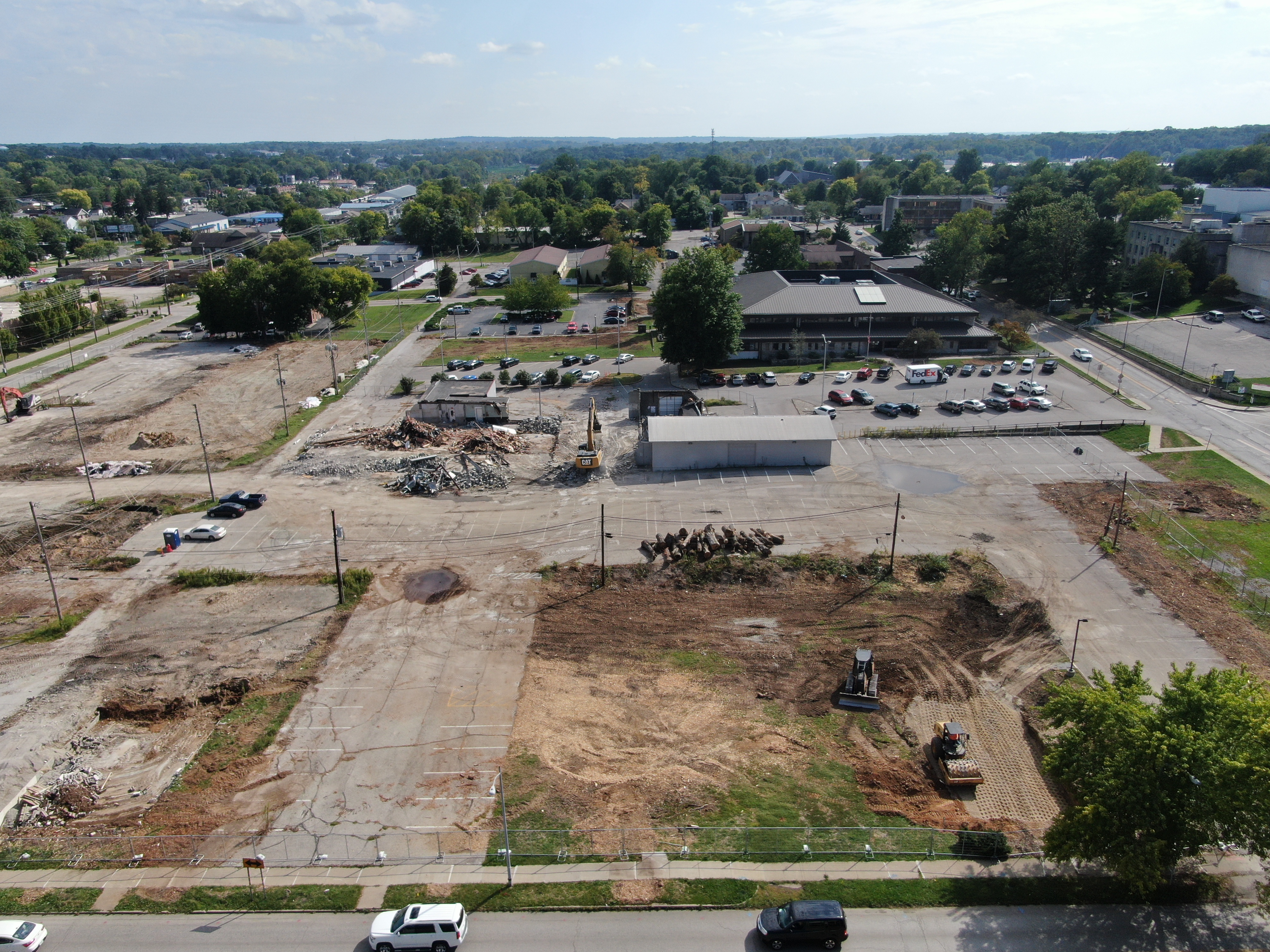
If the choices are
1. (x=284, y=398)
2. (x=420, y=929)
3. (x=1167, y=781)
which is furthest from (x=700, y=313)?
(x=420, y=929)

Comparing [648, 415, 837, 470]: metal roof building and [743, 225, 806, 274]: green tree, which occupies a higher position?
[743, 225, 806, 274]: green tree

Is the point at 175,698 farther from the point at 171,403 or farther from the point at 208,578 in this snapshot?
the point at 171,403

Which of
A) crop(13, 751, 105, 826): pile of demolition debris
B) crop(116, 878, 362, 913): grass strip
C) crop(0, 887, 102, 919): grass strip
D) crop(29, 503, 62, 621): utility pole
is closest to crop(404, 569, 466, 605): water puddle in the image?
crop(13, 751, 105, 826): pile of demolition debris

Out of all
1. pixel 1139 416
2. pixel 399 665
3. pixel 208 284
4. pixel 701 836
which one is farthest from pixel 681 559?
pixel 208 284

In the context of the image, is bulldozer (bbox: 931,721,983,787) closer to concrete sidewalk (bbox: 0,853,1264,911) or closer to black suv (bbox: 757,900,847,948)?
concrete sidewalk (bbox: 0,853,1264,911)

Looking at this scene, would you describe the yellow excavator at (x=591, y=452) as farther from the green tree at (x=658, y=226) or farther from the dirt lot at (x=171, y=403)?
the green tree at (x=658, y=226)

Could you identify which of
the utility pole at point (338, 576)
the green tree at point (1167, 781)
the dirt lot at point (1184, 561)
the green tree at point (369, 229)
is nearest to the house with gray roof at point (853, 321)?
the dirt lot at point (1184, 561)
